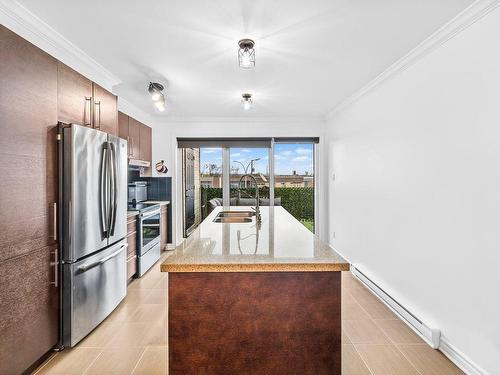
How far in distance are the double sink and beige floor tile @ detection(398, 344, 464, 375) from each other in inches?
69.8

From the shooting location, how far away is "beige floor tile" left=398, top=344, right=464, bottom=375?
2.00 meters

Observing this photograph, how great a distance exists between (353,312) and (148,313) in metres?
2.03

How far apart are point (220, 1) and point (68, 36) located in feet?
4.25

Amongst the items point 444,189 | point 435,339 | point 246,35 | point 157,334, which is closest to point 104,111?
point 246,35

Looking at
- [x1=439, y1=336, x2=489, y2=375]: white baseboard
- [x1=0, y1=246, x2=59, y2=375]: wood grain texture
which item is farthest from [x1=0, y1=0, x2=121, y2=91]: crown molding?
[x1=439, y1=336, x2=489, y2=375]: white baseboard

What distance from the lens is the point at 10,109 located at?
5.82 ft

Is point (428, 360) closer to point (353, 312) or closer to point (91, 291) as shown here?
point (353, 312)

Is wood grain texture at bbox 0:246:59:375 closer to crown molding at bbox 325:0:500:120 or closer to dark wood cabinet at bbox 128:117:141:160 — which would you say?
dark wood cabinet at bbox 128:117:141:160

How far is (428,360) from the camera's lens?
212 centimetres

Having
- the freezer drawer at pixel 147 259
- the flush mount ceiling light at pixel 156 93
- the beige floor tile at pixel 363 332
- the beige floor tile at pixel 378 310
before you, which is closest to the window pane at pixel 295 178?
the freezer drawer at pixel 147 259

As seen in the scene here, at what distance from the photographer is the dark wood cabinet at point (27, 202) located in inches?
68.6

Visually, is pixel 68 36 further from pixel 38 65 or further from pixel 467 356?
pixel 467 356

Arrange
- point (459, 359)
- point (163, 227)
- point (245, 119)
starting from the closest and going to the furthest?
point (459, 359), point (163, 227), point (245, 119)

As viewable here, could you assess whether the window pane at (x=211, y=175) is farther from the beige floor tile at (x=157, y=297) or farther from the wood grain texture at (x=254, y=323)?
the wood grain texture at (x=254, y=323)
